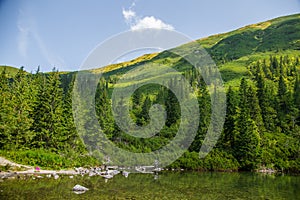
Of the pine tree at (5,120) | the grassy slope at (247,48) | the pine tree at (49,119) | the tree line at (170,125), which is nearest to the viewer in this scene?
the pine tree at (5,120)

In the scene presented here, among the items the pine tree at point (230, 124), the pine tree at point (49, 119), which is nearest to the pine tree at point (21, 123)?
the pine tree at point (49, 119)

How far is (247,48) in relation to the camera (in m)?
154

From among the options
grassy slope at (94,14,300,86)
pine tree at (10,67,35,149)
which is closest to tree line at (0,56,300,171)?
pine tree at (10,67,35,149)

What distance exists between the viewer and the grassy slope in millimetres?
119600

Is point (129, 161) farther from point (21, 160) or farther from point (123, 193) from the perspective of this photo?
point (123, 193)

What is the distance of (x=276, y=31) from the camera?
168125 mm

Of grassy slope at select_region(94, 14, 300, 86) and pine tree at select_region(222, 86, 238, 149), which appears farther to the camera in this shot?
grassy slope at select_region(94, 14, 300, 86)

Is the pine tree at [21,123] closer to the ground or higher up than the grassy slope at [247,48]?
closer to the ground

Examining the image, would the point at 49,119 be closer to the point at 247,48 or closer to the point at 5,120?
the point at 5,120

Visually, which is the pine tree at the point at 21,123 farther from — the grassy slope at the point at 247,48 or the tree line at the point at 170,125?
Result: the grassy slope at the point at 247,48

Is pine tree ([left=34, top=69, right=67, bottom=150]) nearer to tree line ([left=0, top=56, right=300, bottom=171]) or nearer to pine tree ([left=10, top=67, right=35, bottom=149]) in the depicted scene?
tree line ([left=0, top=56, right=300, bottom=171])

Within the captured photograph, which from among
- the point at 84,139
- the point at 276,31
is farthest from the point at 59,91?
the point at 276,31

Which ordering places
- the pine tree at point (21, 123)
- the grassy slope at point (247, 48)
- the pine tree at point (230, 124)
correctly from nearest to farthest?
the pine tree at point (21, 123)
the pine tree at point (230, 124)
the grassy slope at point (247, 48)

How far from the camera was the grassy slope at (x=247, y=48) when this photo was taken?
120m
